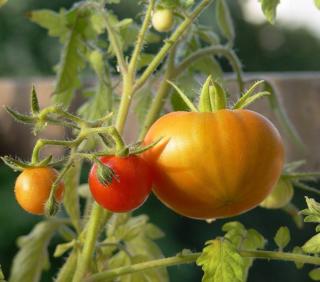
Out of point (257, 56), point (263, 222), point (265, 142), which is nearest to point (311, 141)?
point (265, 142)

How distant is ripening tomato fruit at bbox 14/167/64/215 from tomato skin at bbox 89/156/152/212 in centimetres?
3

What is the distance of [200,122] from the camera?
19.3 inches

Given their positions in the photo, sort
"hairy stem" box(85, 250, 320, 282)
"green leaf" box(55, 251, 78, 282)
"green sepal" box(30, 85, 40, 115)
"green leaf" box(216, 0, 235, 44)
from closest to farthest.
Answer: "green sepal" box(30, 85, 40, 115)
"hairy stem" box(85, 250, 320, 282)
"green leaf" box(55, 251, 78, 282)
"green leaf" box(216, 0, 235, 44)

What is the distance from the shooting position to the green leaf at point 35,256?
2.55 ft

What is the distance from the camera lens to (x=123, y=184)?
19.4 inches

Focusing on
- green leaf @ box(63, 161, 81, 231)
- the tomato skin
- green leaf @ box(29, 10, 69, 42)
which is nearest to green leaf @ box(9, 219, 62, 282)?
green leaf @ box(63, 161, 81, 231)

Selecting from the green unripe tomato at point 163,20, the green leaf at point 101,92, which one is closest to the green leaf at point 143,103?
the green leaf at point 101,92

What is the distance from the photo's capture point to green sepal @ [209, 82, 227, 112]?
1.70ft

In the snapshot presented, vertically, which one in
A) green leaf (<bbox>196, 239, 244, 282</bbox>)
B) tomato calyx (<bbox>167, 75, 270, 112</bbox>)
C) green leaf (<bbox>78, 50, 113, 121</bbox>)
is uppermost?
tomato calyx (<bbox>167, 75, 270, 112</bbox>)

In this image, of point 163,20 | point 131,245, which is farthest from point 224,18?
point 131,245

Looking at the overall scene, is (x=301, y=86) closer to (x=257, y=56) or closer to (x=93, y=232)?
(x=93, y=232)

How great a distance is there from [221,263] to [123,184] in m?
0.10

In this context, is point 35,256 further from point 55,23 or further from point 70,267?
point 55,23

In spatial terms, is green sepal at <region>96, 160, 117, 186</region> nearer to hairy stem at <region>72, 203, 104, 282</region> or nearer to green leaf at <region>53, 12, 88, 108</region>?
hairy stem at <region>72, 203, 104, 282</region>
